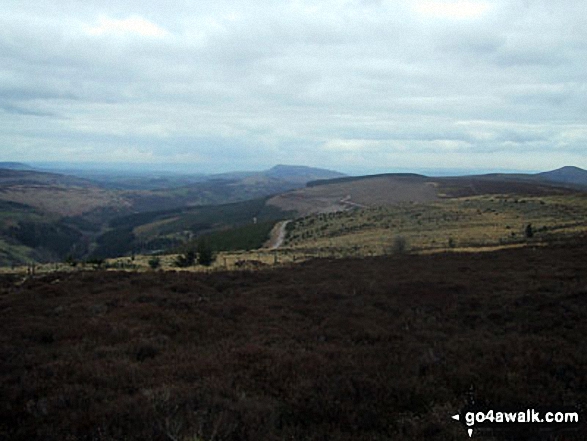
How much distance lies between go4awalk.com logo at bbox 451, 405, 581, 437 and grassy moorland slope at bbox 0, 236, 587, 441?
177mm

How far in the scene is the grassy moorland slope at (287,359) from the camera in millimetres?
6078

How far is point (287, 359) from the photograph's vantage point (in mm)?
8969

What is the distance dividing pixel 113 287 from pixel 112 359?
13.2 metres

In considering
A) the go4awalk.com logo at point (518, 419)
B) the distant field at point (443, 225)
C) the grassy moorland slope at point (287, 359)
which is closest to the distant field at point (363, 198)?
the distant field at point (443, 225)

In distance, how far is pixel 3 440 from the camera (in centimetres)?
575

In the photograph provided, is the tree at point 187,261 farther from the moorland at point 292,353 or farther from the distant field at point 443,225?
the moorland at point 292,353

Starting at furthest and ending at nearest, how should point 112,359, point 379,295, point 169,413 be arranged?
point 379,295
point 112,359
point 169,413

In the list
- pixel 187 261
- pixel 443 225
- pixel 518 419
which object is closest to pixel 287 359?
pixel 518 419

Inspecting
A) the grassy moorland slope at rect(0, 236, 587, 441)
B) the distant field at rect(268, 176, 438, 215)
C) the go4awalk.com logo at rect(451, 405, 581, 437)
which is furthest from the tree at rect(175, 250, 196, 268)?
the distant field at rect(268, 176, 438, 215)

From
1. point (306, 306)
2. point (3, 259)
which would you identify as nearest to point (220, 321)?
point (306, 306)

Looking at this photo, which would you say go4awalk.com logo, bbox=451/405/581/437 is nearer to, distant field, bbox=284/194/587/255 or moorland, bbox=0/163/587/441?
moorland, bbox=0/163/587/441

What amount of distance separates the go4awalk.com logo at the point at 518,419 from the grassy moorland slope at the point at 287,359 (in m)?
0.18

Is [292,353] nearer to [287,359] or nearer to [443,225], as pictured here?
[287,359]

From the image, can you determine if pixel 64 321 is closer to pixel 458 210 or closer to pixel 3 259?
pixel 458 210
